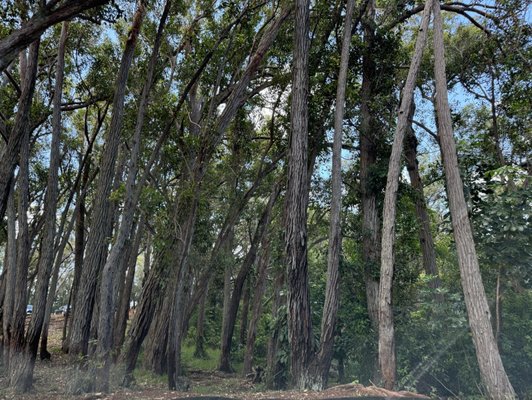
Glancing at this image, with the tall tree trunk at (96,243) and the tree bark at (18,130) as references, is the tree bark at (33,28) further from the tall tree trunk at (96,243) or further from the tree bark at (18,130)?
the tree bark at (18,130)

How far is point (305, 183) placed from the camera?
8516 millimetres

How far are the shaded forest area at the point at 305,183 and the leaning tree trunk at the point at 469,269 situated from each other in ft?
0.12

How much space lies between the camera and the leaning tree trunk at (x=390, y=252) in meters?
7.70

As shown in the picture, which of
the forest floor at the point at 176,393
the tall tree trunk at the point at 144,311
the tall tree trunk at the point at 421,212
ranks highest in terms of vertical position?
the tall tree trunk at the point at 421,212

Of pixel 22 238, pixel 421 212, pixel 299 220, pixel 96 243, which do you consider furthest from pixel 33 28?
pixel 421 212

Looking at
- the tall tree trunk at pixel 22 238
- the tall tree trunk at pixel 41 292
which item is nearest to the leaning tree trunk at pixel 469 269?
the tall tree trunk at pixel 41 292

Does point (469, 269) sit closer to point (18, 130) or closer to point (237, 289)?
point (18, 130)

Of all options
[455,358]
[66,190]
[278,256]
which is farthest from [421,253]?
[66,190]

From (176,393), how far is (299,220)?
13.2ft

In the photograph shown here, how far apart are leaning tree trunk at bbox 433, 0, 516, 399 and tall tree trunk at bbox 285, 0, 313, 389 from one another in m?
2.85

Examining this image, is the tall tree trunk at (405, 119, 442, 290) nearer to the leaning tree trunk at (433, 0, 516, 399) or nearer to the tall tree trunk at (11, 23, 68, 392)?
the leaning tree trunk at (433, 0, 516, 399)

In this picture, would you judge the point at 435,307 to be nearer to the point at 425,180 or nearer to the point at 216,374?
the point at 425,180

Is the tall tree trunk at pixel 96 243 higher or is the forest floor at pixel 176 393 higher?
the tall tree trunk at pixel 96 243

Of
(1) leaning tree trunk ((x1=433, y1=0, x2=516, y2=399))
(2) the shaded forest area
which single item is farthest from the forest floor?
(1) leaning tree trunk ((x1=433, y1=0, x2=516, y2=399))
